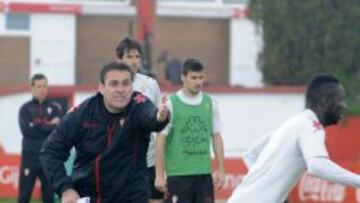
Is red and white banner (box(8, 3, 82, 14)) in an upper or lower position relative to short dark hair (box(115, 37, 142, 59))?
upper

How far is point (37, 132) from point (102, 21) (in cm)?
2353

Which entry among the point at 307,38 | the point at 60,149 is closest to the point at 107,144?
the point at 60,149

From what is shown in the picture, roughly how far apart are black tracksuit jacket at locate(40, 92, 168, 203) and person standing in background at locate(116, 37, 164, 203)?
1899 mm

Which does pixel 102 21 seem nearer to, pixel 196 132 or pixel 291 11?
pixel 291 11

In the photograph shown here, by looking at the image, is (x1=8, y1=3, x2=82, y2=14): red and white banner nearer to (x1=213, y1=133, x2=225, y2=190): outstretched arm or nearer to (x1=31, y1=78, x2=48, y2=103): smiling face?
(x1=31, y1=78, x2=48, y2=103): smiling face

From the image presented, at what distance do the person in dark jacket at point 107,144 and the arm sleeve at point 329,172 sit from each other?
1.09 metres

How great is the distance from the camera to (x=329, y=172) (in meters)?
8.87

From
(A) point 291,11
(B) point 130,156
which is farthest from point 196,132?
(A) point 291,11

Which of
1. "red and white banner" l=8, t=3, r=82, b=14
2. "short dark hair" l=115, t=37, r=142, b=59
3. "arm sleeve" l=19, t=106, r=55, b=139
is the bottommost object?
"arm sleeve" l=19, t=106, r=55, b=139

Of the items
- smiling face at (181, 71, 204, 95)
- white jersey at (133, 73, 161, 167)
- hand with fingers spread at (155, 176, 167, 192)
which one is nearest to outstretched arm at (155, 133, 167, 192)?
hand with fingers spread at (155, 176, 167, 192)

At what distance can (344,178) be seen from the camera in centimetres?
888

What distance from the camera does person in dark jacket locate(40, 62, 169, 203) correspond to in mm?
9242

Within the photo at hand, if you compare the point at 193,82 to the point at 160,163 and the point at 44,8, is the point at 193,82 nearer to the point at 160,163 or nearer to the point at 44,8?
the point at 160,163

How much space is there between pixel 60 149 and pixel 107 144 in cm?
33
